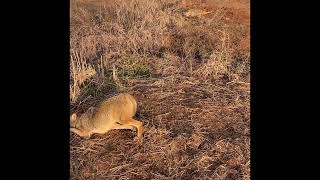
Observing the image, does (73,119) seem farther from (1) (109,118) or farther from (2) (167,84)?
(2) (167,84)

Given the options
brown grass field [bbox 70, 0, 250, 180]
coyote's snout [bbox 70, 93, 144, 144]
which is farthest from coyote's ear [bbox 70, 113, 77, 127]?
brown grass field [bbox 70, 0, 250, 180]

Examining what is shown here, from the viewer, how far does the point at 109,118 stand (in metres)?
4.16

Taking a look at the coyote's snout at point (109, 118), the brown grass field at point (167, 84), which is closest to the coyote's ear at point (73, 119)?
the coyote's snout at point (109, 118)

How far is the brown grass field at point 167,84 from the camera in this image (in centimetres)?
397

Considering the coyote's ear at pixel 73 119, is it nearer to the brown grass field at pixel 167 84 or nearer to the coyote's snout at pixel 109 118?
the coyote's snout at pixel 109 118

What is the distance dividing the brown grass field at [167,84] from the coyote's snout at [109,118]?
116 millimetres

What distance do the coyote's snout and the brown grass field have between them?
0.38 feet
